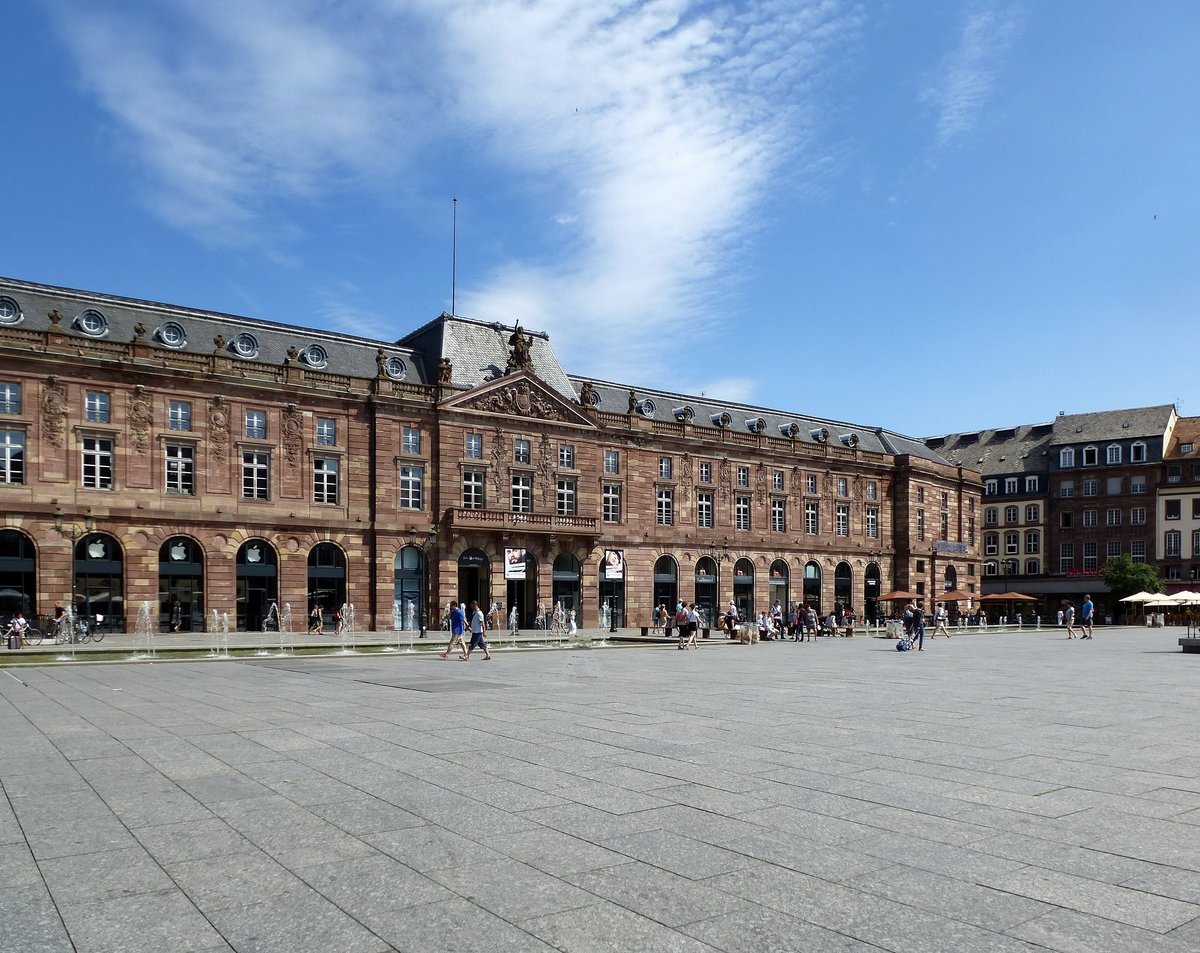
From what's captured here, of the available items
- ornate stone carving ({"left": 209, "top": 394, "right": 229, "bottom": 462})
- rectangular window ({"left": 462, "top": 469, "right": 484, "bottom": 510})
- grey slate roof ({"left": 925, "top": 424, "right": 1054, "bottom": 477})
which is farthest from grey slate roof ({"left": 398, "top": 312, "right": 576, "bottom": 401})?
grey slate roof ({"left": 925, "top": 424, "right": 1054, "bottom": 477})

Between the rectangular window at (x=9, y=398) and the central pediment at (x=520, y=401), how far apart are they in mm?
21829

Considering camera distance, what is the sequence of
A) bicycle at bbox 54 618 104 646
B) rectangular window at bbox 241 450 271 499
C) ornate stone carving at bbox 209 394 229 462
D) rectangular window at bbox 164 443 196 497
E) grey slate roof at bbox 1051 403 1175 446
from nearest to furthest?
bicycle at bbox 54 618 104 646 < rectangular window at bbox 164 443 196 497 < ornate stone carving at bbox 209 394 229 462 < rectangular window at bbox 241 450 271 499 < grey slate roof at bbox 1051 403 1175 446

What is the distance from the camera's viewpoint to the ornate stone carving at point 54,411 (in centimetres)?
4594

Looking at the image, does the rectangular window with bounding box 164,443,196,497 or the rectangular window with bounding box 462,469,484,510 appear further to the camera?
the rectangular window with bounding box 462,469,484,510

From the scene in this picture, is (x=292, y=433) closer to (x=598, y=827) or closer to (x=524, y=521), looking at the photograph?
(x=524, y=521)

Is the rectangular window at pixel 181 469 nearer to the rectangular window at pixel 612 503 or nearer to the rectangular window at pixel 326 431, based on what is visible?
Answer: the rectangular window at pixel 326 431

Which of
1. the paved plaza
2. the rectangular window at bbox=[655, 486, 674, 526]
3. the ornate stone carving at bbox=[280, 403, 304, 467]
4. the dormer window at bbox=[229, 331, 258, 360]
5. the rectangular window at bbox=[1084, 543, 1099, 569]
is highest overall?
the dormer window at bbox=[229, 331, 258, 360]

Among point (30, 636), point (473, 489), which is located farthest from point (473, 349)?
point (30, 636)

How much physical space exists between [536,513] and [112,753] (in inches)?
1941

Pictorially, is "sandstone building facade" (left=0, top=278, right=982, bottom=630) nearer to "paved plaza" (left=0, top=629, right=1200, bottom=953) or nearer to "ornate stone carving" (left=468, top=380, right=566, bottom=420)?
"ornate stone carving" (left=468, top=380, right=566, bottom=420)

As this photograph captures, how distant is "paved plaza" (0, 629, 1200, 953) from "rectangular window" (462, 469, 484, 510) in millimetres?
42242

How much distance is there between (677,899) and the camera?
248 inches

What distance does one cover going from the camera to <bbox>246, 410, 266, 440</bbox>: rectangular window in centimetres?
5191

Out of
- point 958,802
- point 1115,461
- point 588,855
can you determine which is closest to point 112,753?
point 588,855
